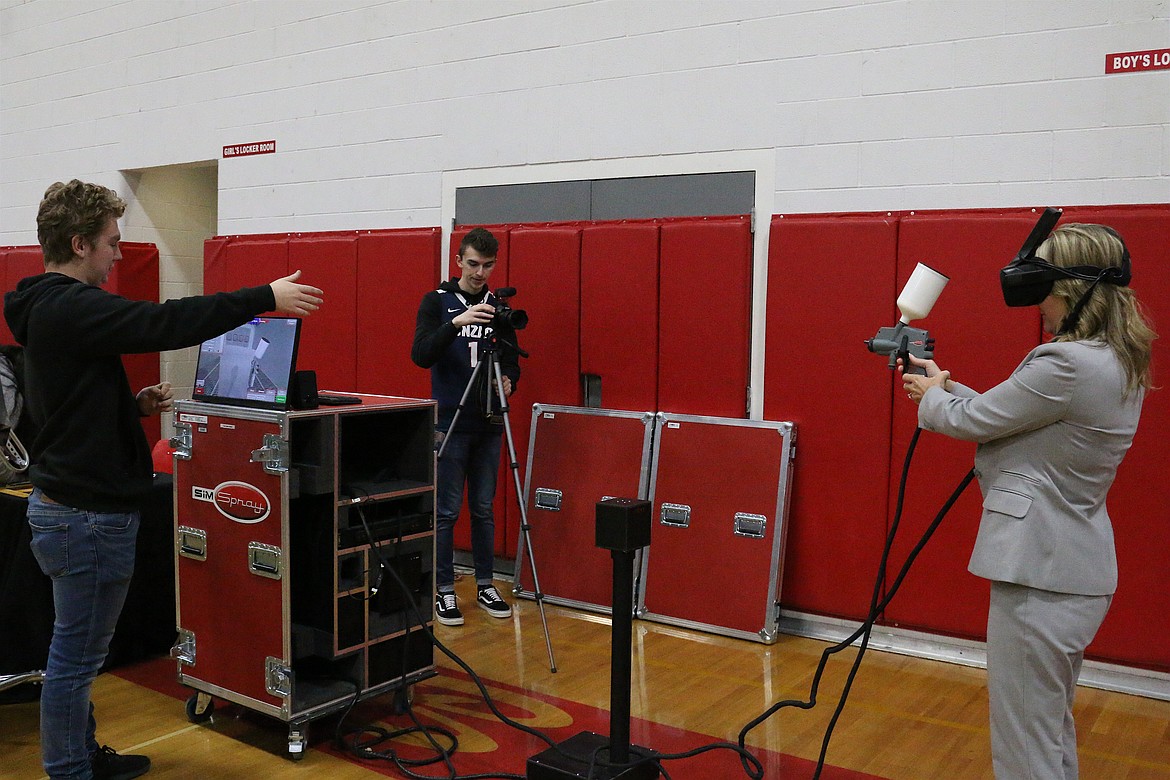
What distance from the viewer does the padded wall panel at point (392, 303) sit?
545 centimetres

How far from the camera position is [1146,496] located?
145 inches

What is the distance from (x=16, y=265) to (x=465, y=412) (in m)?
4.96

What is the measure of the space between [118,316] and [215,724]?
1.54 meters

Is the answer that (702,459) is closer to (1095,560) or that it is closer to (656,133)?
(656,133)

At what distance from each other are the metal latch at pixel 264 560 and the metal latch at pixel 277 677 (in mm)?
268

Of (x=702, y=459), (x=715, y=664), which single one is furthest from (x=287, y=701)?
(x=702, y=459)

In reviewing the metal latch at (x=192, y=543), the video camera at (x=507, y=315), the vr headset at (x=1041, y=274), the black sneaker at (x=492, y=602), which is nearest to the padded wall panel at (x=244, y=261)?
A: the video camera at (x=507, y=315)

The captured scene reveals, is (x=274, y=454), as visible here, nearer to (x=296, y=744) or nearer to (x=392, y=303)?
(x=296, y=744)

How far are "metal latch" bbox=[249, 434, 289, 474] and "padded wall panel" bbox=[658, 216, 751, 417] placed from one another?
7.10 feet

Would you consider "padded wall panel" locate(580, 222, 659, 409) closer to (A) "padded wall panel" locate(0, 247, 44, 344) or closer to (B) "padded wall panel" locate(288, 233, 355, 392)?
(B) "padded wall panel" locate(288, 233, 355, 392)

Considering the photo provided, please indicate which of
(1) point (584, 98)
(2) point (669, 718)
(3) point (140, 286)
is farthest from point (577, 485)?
(3) point (140, 286)

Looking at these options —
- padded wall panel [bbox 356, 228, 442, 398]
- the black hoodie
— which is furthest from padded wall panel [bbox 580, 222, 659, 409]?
the black hoodie

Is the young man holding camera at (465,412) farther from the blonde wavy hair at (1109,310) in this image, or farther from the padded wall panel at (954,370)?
the blonde wavy hair at (1109,310)

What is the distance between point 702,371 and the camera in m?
4.59
